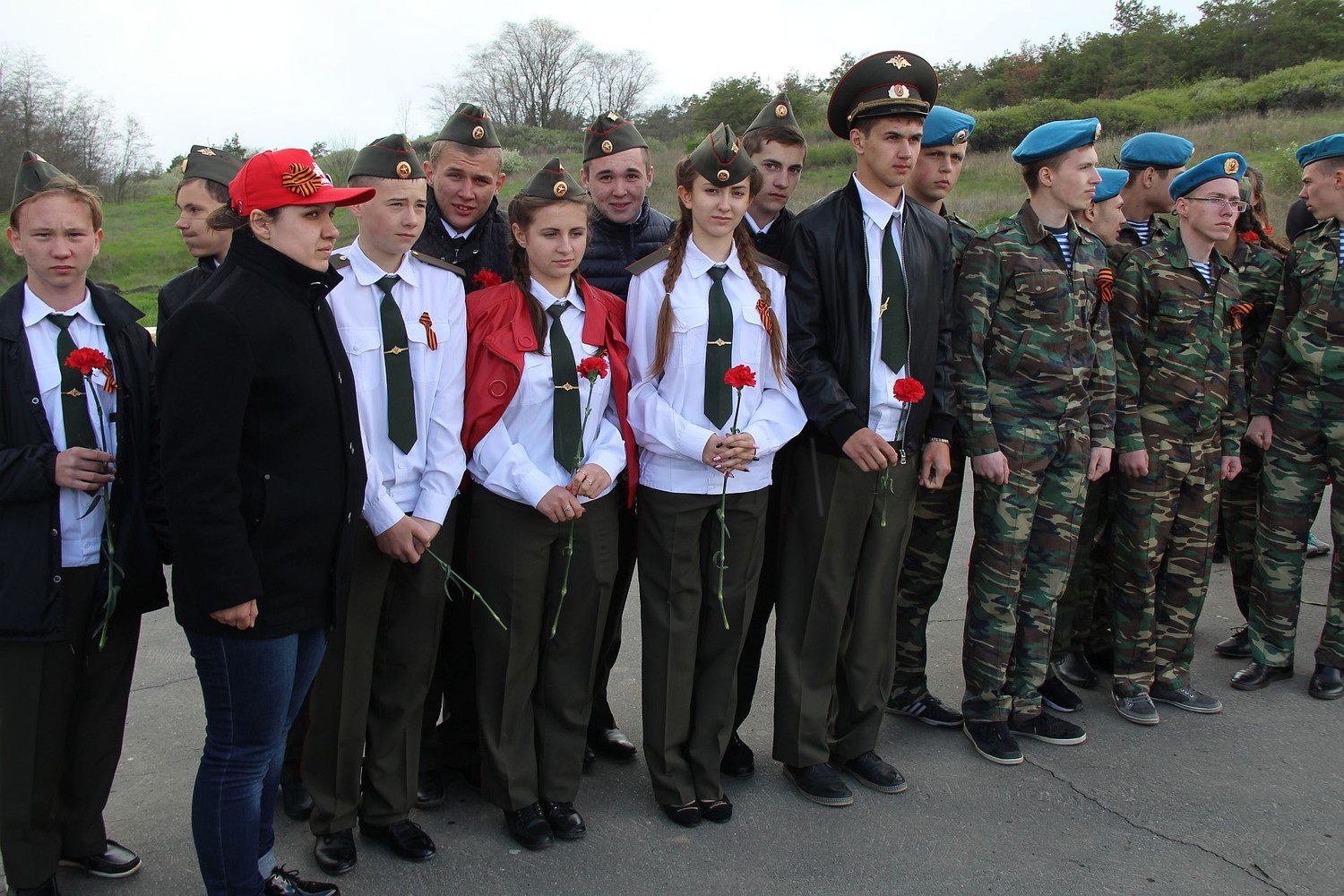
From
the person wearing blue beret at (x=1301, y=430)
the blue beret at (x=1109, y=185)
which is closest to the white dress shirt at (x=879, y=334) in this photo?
the blue beret at (x=1109, y=185)

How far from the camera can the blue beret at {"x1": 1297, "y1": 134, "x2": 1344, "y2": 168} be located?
185 inches

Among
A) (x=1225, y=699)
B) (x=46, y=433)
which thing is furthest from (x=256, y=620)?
(x=1225, y=699)

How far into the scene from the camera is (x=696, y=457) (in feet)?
11.2

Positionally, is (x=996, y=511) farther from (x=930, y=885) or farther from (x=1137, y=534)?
(x=930, y=885)

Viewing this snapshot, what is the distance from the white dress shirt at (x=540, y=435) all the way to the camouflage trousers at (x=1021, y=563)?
1.65 metres

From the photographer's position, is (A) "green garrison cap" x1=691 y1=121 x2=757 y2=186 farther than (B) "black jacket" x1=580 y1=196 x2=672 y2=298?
No

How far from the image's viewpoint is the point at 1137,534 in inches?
178

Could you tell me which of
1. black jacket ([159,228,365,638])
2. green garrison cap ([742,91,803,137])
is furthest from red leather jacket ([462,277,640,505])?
green garrison cap ([742,91,803,137])

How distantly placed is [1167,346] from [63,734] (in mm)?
4454

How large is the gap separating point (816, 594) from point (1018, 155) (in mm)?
1990

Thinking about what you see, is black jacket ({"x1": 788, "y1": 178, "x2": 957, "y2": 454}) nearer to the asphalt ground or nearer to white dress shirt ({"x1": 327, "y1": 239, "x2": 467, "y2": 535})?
white dress shirt ({"x1": 327, "y1": 239, "x2": 467, "y2": 535})

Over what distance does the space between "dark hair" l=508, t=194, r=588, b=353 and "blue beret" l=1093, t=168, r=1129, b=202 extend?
9.24 feet

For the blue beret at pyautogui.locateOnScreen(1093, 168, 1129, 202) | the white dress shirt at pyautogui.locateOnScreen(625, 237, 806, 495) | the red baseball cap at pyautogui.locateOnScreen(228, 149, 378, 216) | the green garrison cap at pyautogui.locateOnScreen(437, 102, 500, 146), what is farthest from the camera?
the blue beret at pyautogui.locateOnScreen(1093, 168, 1129, 202)

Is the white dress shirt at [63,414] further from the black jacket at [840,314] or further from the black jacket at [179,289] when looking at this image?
the black jacket at [840,314]
